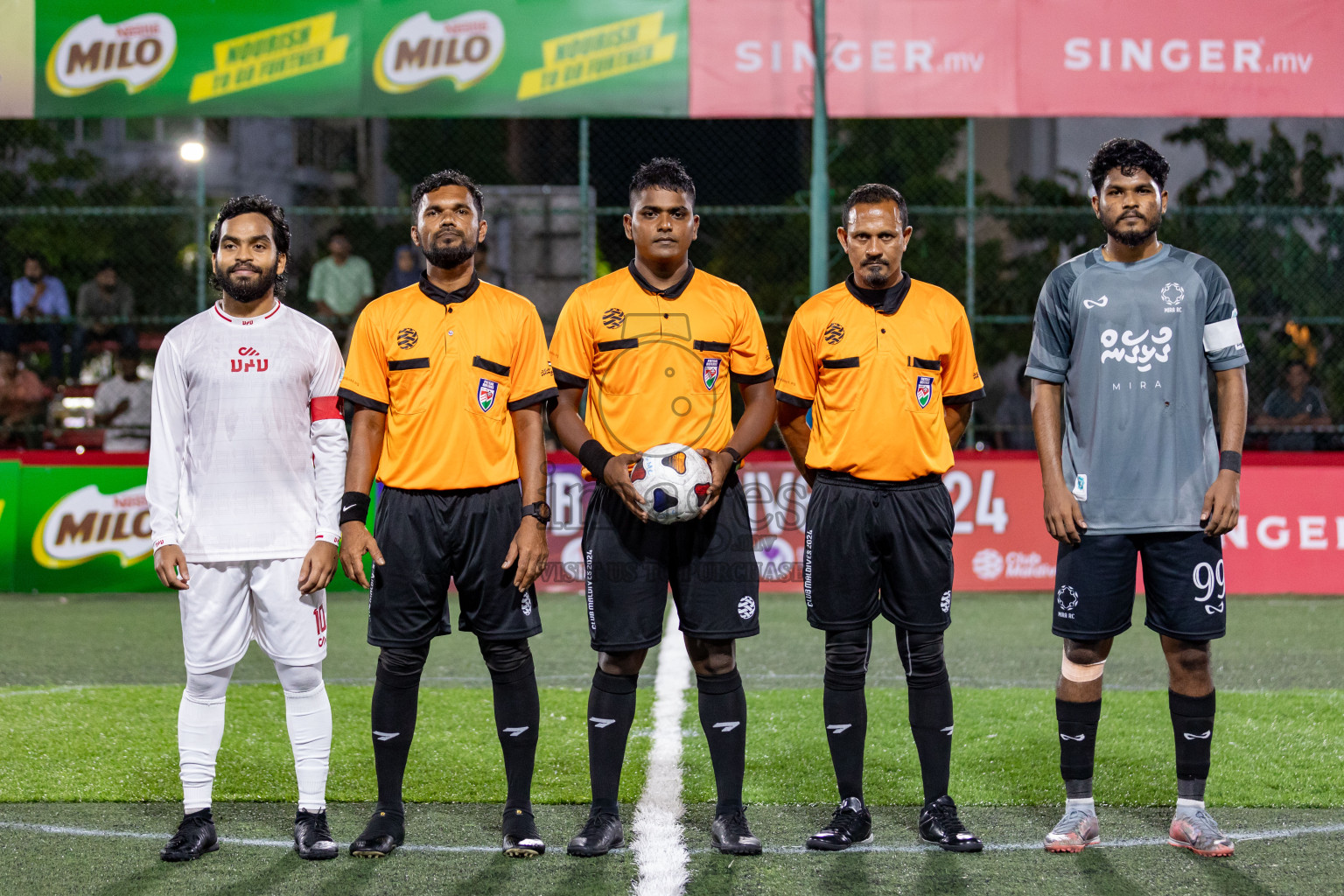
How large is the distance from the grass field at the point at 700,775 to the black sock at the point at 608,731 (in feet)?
0.67

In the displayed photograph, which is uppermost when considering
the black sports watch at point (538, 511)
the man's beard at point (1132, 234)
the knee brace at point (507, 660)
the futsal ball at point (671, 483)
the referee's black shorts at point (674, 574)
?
the man's beard at point (1132, 234)

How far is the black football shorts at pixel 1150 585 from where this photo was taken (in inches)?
169

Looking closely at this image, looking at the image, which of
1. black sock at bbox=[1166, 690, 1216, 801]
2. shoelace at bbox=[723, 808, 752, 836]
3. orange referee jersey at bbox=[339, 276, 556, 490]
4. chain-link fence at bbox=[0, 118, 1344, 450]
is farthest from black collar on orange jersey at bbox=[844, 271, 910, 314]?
chain-link fence at bbox=[0, 118, 1344, 450]

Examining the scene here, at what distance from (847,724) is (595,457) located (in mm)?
1201

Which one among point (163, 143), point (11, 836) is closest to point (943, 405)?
point (11, 836)

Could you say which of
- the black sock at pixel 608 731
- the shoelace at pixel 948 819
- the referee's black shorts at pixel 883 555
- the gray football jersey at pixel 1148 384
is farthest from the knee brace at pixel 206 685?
the gray football jersey at pixel 1148 384

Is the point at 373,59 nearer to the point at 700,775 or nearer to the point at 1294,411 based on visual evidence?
the point at 700,775

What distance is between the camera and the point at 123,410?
12281 millimetres

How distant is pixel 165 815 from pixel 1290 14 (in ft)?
38.1

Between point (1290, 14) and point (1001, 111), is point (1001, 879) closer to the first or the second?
point (1001, 111)

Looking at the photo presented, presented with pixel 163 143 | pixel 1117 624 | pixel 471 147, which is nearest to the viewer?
pixel 1117 624

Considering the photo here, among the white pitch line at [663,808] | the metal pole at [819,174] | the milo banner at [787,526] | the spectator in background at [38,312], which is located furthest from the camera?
the spectator in background at [38,312]

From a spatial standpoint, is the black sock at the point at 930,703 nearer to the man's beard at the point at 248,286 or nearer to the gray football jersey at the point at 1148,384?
the gray football jersey at the point at 1148,384

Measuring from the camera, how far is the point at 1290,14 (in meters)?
12.1
